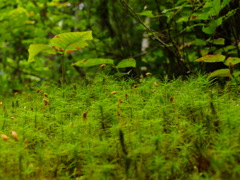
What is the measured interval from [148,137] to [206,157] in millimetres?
247

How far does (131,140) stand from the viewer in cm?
103

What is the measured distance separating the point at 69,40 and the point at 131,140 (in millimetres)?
969

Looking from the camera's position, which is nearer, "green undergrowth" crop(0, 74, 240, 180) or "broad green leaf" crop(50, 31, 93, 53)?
"green undergrowth" crop(0, 74, 240, 180)

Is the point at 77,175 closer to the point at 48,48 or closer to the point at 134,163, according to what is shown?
the point at 134,163

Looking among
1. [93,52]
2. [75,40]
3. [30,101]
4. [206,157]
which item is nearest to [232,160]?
[206,157]

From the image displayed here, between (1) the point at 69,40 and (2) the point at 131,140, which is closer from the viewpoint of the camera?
(2) the point at 131,140

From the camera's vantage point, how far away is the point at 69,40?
1.75 m

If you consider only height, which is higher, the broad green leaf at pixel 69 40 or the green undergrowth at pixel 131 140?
the broad green leaf at pixel 69 40

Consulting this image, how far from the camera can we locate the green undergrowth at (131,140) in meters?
0.90

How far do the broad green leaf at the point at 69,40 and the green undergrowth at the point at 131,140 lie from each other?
46 centimetres

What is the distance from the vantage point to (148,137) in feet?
3.46

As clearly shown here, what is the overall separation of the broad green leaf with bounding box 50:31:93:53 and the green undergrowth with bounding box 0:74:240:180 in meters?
0.46

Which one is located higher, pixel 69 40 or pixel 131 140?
pixel 69 40

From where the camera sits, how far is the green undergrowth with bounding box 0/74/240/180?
35.4 inches
